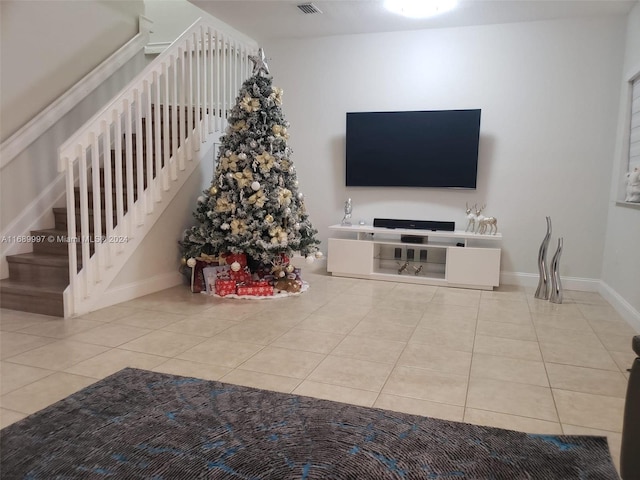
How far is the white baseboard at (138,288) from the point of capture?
3.43 m

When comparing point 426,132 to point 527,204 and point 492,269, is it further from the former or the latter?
point 492,269

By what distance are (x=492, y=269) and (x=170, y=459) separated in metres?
3.49

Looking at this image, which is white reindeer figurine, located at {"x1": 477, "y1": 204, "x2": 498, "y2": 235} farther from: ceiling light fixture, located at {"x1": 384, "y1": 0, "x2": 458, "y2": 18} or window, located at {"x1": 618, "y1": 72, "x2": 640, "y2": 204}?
ceiling light fixture, located at {"x1": 384, "y1": 0, "x2": 458, "y2": 18}

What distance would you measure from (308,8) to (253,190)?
1.80 meters

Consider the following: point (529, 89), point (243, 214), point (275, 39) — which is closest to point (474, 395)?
point (243, 214)

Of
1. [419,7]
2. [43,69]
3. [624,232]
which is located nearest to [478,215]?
[624,232]

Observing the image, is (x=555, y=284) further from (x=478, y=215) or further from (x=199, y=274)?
(x=199, y=274)

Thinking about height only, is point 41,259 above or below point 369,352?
above

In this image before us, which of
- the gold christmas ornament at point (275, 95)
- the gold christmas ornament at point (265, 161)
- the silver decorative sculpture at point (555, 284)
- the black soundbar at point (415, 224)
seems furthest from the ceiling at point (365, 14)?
the silver decorative sculpture at point (555, 284)

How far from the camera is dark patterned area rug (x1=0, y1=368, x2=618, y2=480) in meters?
1.52

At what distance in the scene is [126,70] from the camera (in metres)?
4.82

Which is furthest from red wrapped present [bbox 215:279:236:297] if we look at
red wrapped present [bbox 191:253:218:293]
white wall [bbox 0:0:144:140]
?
white wall [bbox 0:0:144:140]

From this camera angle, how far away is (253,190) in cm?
384

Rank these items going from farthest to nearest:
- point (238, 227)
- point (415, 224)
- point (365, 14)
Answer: point (415, 224), point (365, 14), point (238, 227)
